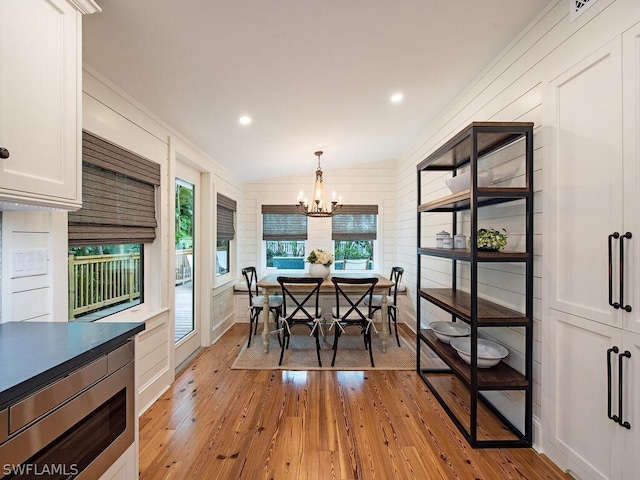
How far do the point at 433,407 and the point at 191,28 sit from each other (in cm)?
318

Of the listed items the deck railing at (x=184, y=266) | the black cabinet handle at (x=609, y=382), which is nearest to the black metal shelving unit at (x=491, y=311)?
the black cabinet handle at (x=609, y=382)

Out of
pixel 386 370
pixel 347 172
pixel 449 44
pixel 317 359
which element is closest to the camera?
pixel 449 44

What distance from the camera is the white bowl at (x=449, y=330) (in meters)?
2.52

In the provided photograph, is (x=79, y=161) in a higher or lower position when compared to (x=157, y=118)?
lower

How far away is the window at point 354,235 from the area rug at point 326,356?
1.54 metres

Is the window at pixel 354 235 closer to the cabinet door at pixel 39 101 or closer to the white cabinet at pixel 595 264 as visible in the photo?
the white cabinet at pixel 595 264

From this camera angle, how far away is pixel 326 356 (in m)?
3.40

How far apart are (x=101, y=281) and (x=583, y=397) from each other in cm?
320

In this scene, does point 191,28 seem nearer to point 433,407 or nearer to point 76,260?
point 76,260

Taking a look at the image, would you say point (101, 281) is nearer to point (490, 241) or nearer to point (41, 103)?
point (41, 103)

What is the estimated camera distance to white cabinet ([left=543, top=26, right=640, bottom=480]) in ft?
4.43

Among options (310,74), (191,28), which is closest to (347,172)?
(310,74)

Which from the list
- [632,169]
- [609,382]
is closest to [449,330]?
[609,382]

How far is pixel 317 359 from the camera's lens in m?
3.32
